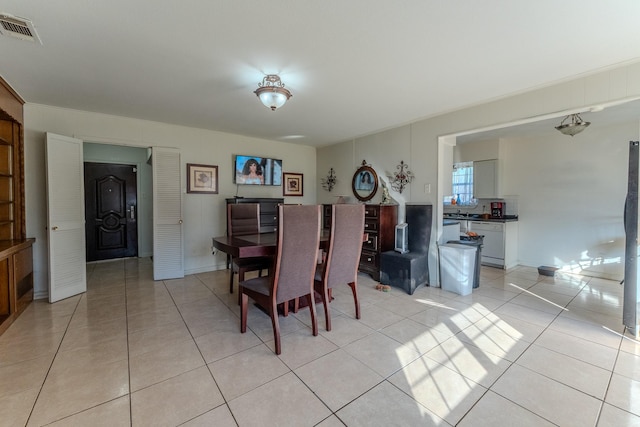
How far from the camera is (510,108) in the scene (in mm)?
3041

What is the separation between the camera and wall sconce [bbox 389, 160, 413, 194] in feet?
13.5

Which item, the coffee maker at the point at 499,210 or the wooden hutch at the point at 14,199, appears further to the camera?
the coffee maker at the point at 499,210

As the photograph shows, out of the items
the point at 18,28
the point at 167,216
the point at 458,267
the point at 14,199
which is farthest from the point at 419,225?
the point at 14,199

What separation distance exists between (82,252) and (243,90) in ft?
9.85

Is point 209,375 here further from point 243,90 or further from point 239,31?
point 243,90

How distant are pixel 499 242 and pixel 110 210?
297 inches

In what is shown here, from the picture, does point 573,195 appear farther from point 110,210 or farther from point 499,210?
point 110,210

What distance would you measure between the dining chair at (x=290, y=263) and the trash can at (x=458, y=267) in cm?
214

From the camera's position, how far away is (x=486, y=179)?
16.8ft

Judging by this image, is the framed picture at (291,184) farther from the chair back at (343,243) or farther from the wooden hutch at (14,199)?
the wooden hutch at (14,199)

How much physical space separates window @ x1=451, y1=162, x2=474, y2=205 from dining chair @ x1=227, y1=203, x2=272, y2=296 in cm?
435

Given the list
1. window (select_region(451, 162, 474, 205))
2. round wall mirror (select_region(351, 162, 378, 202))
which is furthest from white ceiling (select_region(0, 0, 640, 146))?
window (select_region(451, 162, 474, 205))

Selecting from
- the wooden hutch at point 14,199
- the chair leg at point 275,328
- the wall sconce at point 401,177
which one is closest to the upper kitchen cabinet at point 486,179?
the wall sconce at point 401,177

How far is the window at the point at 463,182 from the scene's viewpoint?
554 cm
